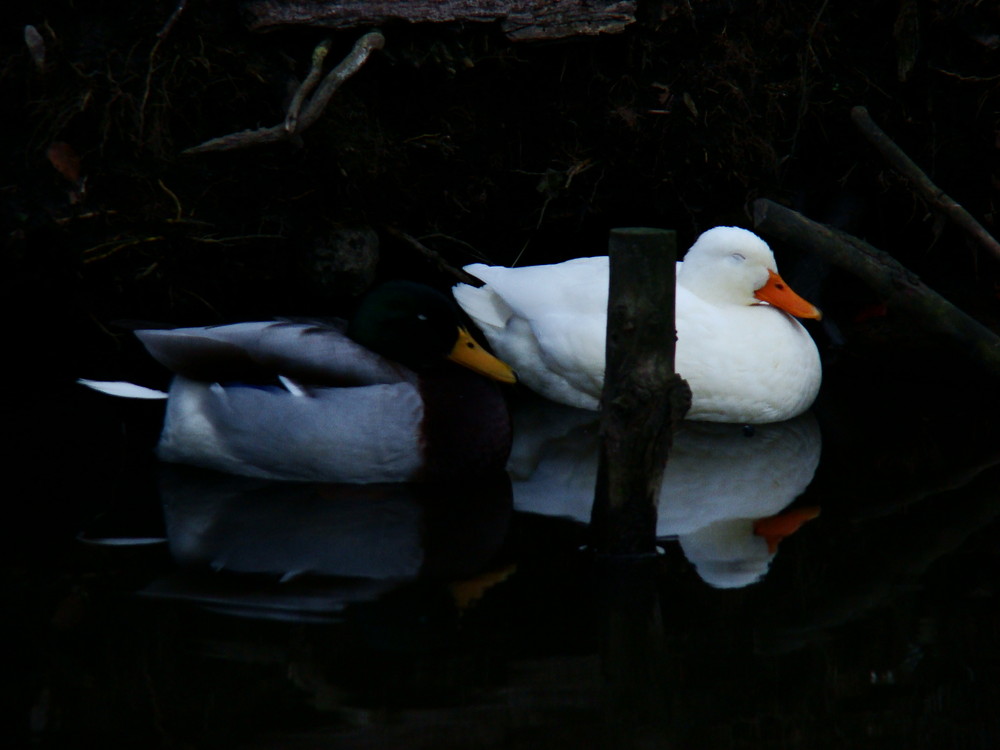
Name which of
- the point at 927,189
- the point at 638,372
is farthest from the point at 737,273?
the point at 638,372

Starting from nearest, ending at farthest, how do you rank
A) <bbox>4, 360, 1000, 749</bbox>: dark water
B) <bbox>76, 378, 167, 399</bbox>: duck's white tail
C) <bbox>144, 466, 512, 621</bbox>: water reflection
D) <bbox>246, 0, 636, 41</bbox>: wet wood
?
<bbox>4, 360, 1000, 749</bbox>: dark water → <bbox>144, 466, 512, 621</bbox>: water reflection → <bbox>76, 378, 167, 399</bbox>: duck's white tail → <bbox>246, 0, 636, 41</bbox>: wet wood

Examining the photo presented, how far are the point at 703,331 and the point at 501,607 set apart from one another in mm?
2282

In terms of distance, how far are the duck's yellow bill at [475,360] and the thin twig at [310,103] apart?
1438 mm

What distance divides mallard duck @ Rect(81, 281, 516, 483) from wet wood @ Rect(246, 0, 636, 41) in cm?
151

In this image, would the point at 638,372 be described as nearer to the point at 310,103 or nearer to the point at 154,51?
the point at 310,103

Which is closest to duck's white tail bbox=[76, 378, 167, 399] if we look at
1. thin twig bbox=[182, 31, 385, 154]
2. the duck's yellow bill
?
the duck's yellow bill

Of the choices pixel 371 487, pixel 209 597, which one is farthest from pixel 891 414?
pixel 209 597

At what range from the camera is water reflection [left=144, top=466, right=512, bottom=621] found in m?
3.89

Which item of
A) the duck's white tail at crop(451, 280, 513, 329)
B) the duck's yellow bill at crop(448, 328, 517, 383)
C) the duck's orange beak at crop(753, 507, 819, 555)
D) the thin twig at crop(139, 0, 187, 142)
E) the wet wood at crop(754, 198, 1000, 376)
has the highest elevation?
the thin twig at crop(139, 0, 187, 142)

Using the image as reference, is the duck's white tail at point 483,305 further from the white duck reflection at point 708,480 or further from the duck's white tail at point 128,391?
the duck's white tail at point 128,391

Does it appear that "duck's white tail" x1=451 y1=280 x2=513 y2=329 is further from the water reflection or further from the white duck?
the water reflection

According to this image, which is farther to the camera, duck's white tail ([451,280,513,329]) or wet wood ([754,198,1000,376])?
duck's white tail ([451,280,513,329])

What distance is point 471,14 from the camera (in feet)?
19.4

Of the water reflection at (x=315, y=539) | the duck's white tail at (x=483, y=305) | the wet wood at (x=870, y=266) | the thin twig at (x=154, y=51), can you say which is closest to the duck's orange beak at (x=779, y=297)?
the wet wood at (x=870, y=266)
